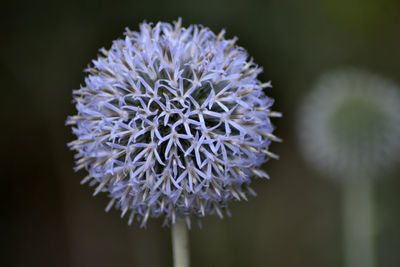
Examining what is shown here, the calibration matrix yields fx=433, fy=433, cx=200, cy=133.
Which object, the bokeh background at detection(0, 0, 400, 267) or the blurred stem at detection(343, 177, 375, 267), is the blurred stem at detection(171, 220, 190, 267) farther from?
the bokeh background at detection(0, 0, 400, 267)

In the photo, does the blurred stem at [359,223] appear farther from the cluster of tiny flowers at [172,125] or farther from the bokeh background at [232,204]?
the cluster of tiny flowers at [172,125]

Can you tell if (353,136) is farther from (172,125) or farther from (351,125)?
(172,125)

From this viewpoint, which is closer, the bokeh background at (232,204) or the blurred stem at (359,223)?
the blurred stem at (359,223)

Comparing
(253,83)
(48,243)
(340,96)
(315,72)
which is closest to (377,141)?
(340,96)

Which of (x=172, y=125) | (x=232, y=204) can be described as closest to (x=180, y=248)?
(x=172, y=125)

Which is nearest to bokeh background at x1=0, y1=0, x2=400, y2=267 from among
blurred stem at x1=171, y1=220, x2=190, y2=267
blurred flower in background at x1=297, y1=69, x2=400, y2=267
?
blurred flower in background at x1=297, y1=69, x2=400, y2=267

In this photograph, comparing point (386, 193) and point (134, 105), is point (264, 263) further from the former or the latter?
point (134, 105)

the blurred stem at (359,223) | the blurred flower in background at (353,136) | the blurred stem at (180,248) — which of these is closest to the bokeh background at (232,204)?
the blurred flower in background at (353,136)
